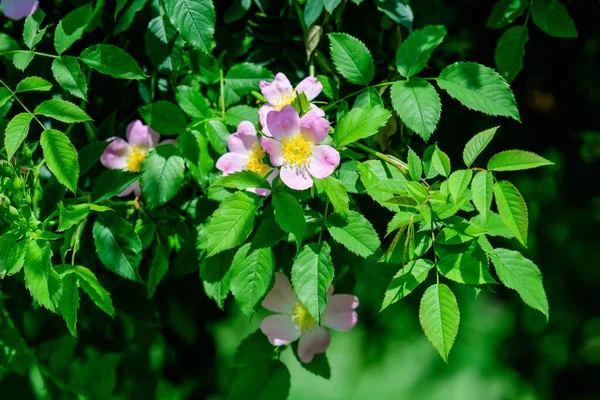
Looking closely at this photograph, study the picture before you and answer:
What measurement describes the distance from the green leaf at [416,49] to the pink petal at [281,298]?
41cm

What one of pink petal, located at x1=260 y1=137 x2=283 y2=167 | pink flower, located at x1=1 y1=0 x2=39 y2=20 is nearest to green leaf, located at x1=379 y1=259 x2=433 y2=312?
pink petal, located at x1=260 y1=137 x2=283 y2=167

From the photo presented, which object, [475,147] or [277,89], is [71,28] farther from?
[475,147]

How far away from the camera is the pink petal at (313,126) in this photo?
852mm

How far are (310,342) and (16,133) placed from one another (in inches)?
23.2

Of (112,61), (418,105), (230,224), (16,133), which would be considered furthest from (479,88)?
(16,133)

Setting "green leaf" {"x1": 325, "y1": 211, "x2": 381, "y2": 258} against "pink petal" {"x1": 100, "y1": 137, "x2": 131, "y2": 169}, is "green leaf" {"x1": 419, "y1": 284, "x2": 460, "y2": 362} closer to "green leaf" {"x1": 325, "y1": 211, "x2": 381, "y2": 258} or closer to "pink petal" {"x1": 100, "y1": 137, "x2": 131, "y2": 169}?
"green leaf" {"x1": 325, "y1": 211, "x2": 381, "y2": 258}

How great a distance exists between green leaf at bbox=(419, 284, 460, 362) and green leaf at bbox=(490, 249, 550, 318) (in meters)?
0.09

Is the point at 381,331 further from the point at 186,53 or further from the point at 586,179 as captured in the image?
the point at 186,53

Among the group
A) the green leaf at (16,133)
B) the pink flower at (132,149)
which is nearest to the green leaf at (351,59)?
the pink flower at (132,149)

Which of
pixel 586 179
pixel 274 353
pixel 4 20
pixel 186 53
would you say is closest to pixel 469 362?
pixel 586 179

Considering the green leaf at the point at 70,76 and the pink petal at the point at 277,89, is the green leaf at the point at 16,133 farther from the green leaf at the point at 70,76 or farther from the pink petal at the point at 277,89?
the pink petal at the point at 277,89

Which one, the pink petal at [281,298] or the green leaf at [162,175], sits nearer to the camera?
the green leaf at [162,175]

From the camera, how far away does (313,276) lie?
85cm

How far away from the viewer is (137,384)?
1.41 meters
